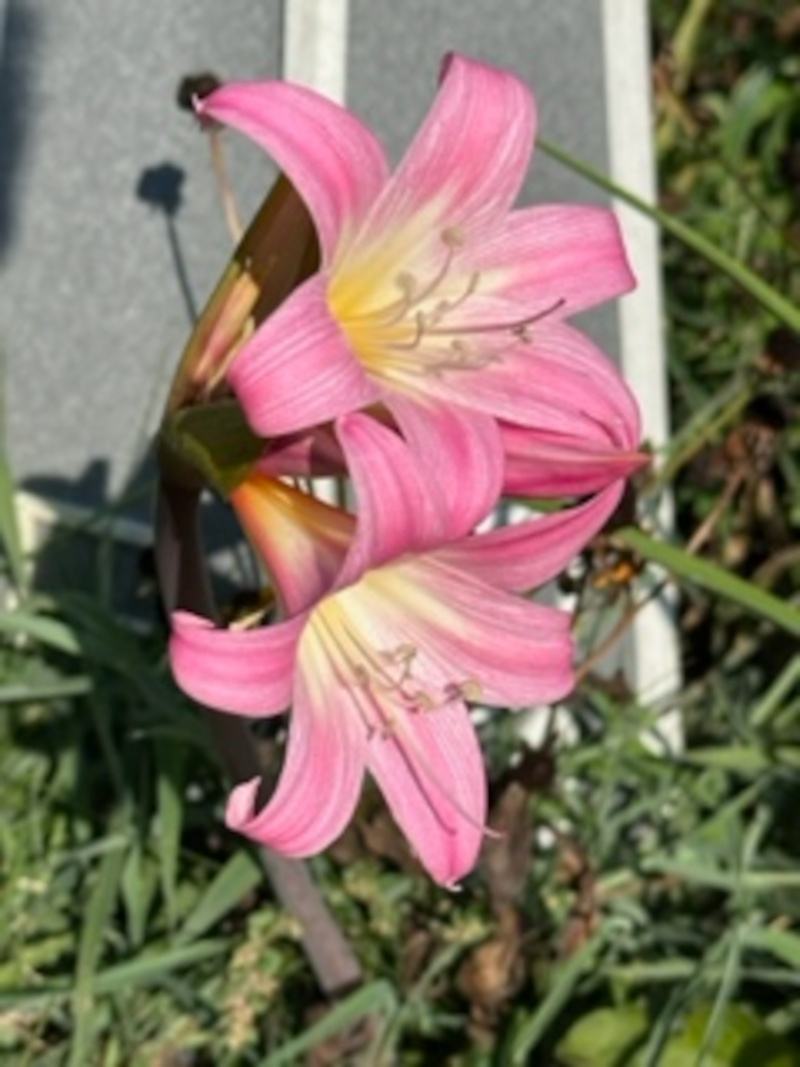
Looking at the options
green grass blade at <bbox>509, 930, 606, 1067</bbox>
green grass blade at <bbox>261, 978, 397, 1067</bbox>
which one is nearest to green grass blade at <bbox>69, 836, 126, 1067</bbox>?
green grass blade at <bbox>261, 978, 397, 1067</bbox>

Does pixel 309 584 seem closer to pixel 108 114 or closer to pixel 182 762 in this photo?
pixel 182 762

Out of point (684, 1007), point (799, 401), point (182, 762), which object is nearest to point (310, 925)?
point (182, 762)

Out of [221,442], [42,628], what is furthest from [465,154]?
[42,628]

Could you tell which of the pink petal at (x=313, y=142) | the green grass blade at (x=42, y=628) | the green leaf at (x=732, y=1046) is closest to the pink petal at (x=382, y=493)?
the pink petal at (x=313, y=142)

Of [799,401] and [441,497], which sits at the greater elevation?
[441,497]

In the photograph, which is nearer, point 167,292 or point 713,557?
point 167,292

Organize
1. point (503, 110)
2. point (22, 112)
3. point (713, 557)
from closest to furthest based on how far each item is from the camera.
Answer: point (503, 110) < point (22, 112) < point (713, 557)

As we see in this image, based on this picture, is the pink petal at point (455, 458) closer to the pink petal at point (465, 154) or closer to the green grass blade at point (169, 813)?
the pink petal at point (465, 154)
